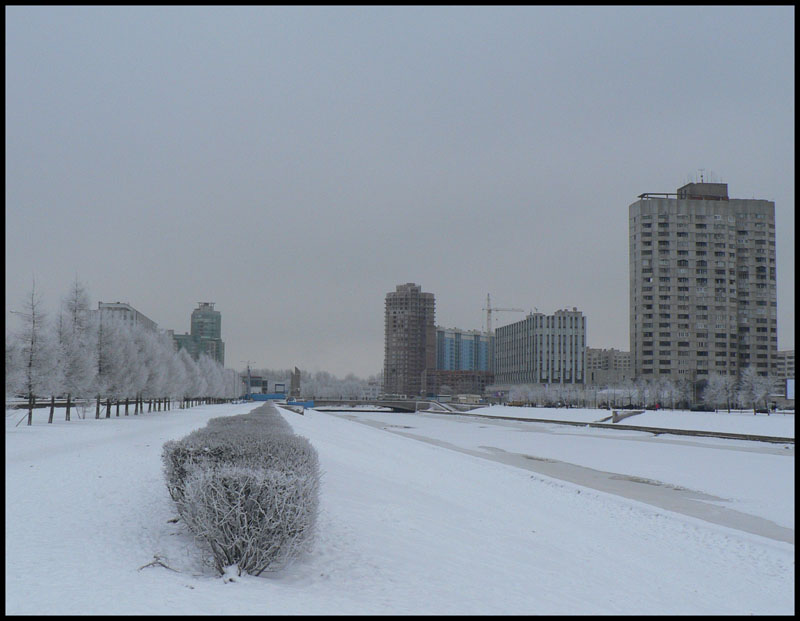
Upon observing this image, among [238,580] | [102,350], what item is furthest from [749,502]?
[102,350]

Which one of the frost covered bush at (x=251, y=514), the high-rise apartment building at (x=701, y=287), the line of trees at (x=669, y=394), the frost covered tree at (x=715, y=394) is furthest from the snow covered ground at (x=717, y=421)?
the high-rise apartment building at (x=701, y=287)

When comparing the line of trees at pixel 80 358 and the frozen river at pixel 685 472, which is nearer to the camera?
the frozen river at pixel 685 472

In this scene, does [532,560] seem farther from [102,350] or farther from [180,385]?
[180,385]

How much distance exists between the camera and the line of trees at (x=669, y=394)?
115m

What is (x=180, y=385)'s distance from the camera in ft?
252

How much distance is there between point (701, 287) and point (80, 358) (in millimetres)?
156904

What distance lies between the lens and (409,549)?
36.6ft

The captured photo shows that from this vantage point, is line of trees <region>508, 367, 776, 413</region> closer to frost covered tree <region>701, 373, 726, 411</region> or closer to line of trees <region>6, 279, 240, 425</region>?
frost covered tree <region>701, 373, 726, 411</region>

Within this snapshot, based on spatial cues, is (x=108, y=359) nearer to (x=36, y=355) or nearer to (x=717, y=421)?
(x=36, y=355)

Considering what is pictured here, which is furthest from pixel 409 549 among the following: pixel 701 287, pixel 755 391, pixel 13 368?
pixel 701 287

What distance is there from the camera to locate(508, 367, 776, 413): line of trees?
115 metres

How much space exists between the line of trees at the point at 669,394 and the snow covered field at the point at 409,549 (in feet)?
296

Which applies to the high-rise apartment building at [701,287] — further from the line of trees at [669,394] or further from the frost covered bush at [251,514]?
the frost covered bush at [251,514]

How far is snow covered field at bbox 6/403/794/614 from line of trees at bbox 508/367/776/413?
296 feet
